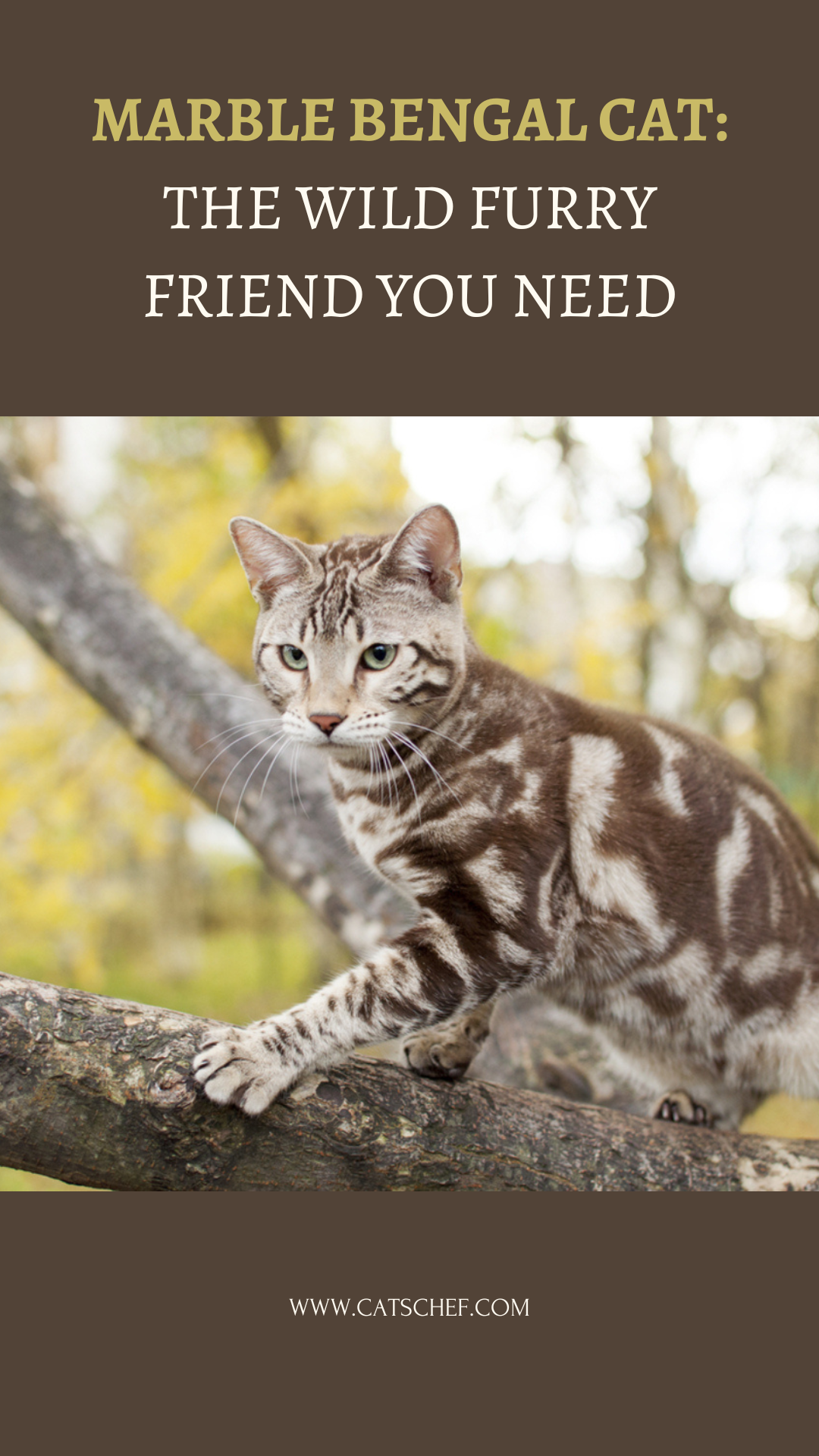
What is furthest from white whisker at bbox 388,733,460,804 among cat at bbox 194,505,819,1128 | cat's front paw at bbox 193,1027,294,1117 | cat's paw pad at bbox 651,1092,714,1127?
cat's paw pad at bbox 651,1092,714,1127

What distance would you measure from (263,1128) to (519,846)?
1017 mm

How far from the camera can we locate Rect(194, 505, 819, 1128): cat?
2.55 m

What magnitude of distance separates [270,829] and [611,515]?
13.3ft

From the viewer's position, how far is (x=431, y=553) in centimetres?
277

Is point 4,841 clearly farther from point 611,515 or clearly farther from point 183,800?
point 611,515

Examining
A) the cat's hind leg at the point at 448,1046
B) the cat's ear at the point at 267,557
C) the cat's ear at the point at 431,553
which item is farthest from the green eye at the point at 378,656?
the cat's hind leg at the point at 448,1046

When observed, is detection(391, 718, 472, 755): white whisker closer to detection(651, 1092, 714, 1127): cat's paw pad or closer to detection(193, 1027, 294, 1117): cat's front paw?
detection(193, 1027, 294, 1117): cat's front paw

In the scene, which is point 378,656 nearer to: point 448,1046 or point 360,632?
point 360,632

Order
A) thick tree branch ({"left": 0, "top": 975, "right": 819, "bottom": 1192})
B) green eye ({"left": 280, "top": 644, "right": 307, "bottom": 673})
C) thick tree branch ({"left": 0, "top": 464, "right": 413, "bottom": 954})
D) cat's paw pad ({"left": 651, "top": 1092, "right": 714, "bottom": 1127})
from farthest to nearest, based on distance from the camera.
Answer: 1. thick tree branch ({"left": 0, "top": 464, "right": 413, "bottom": 954})
2. cat's paw pad ({"left": 651, "top": 1092, "right": 714, "bottom": 1127})
3. green eye ({"left": 280, "top": 644, "right": 307, "bottom": 673})
4. thick tree branch ({"left": 0, "top": 975, "right": 819, "bottom": 1192})

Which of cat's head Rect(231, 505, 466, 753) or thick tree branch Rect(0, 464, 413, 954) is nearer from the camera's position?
cat's head Rect(231, 505, 466, 753)

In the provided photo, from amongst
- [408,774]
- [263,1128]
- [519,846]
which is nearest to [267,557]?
[408,774]

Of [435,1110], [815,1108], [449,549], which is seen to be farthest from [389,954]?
[815,1108]

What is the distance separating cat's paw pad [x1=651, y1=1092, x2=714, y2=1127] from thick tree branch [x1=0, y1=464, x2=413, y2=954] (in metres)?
1.13
